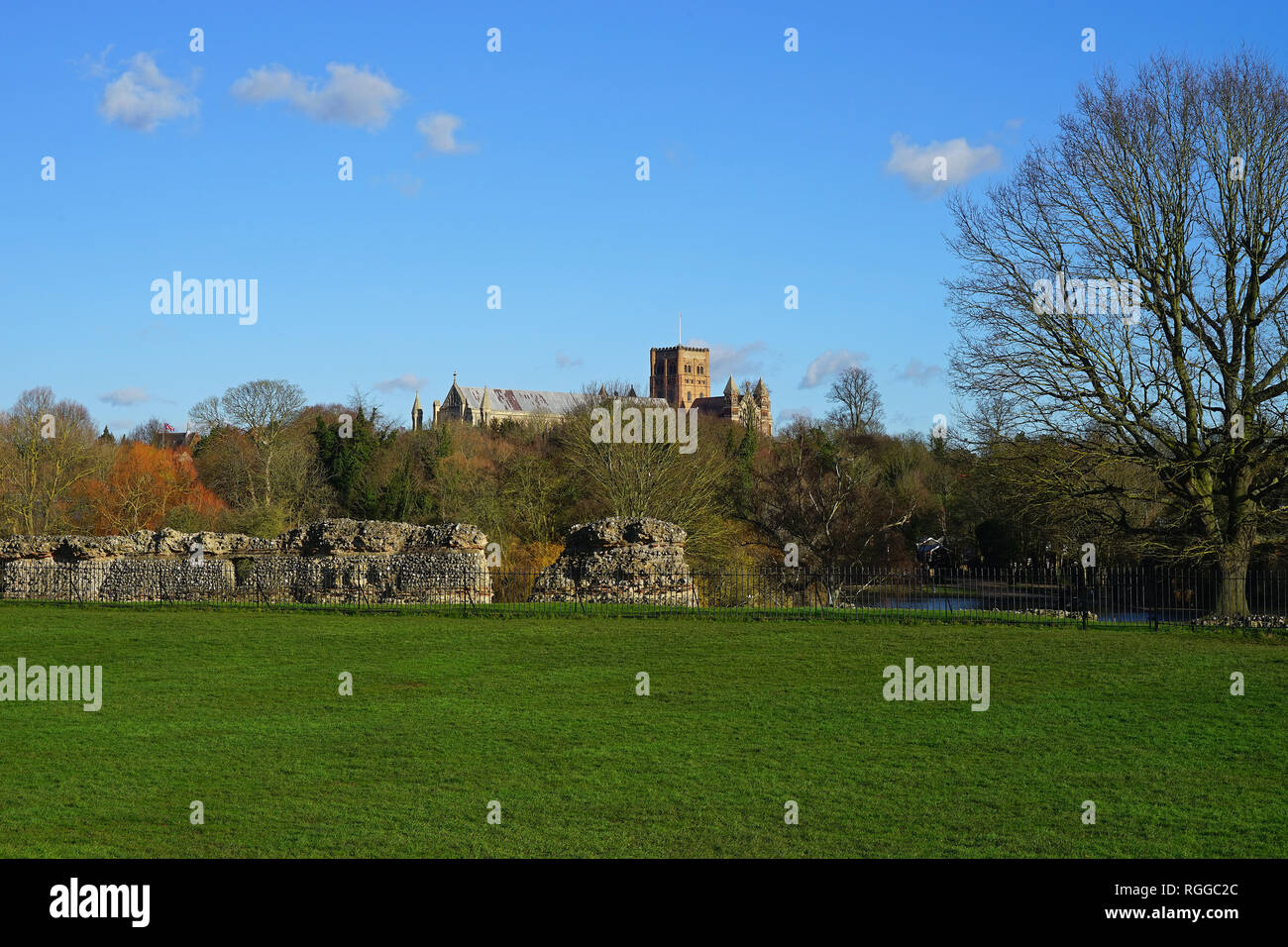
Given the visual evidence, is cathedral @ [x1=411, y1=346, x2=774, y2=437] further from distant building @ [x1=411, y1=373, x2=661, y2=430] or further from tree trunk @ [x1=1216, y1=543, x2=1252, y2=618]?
tree trunk @ [x1=1216, y1=543, x2=1252, y2=618]

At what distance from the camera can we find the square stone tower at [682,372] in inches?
7485

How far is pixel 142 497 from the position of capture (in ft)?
170

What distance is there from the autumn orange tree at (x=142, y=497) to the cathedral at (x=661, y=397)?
64990 millimetres

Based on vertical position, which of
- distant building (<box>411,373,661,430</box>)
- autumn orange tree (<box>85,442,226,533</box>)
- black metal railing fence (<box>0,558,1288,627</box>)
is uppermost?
distant building (<box>411,373,661,430</box>)

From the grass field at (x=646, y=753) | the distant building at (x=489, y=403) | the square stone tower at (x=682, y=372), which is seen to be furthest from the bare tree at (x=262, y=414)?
the square stone tower at (x=682, y=372)

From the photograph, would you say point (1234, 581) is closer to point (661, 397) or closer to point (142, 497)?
point (142, 497)

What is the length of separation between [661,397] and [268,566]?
126m

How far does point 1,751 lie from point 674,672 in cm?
796

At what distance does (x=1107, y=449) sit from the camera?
24.7 m

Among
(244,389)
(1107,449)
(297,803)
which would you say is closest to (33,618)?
(297,803)

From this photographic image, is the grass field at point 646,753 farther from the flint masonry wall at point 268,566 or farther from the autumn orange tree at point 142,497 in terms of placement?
the autumn orange tree at point 142,497

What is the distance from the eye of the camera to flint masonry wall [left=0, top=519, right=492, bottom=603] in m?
26.0

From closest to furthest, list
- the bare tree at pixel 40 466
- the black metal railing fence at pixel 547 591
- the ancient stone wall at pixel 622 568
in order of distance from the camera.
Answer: the black metal railing fence at pixel 547 591 → the ancient stone wall at pixel 622 568 → the bare tree at pixel 40 466

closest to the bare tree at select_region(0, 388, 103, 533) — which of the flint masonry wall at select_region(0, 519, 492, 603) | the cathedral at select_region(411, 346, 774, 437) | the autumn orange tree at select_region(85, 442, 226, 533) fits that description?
the autumn orange tree at select_region(85, 442, 226, 533)
